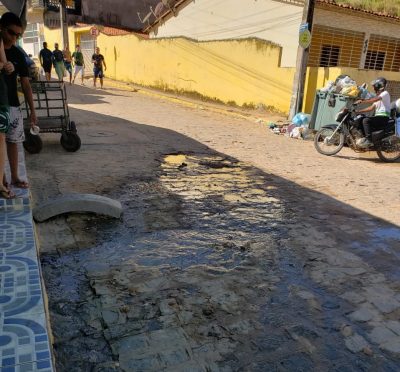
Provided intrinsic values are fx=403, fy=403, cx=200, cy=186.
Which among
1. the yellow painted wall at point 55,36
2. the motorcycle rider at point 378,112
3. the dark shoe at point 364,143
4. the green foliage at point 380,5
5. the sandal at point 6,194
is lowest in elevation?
the dark shoe at point 364,143

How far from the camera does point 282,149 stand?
8.94 m

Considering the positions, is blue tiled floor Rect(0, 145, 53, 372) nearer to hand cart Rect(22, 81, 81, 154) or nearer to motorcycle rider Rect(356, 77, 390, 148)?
hand cart Rect(22, 81, 81, 154)

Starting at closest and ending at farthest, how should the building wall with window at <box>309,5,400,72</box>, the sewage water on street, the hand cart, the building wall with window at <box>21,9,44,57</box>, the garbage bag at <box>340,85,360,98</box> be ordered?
the sewage water on street, the hand cart, the garbage bag at <box>340,85,360,98</box>, the building wall with window at <box>309,5,400,72</box>, the building wall with window at <box>21,9,44,57</box>

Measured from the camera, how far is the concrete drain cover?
4.22 metres

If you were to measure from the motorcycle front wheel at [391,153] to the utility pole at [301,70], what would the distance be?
3924 mm

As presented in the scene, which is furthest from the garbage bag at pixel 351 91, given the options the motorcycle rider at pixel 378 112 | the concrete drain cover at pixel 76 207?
the concrete drain cover at pixel 76 207

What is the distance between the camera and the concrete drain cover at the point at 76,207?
13.8ft

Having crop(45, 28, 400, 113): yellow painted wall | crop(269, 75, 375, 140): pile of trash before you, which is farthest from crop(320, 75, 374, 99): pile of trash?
crop(45, 28, 400, 113): yellow painted wall

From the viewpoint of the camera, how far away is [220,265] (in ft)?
11.8

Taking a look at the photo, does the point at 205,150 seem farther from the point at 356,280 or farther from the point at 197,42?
the point at 197,42

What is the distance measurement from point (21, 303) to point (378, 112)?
778 centimetres

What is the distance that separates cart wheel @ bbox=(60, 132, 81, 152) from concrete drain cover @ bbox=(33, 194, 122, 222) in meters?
2.98

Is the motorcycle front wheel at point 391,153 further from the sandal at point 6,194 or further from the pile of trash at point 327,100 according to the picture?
the sandal at point 6,194

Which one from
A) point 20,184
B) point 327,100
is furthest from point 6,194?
point 327,100
